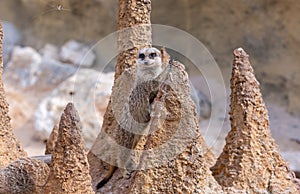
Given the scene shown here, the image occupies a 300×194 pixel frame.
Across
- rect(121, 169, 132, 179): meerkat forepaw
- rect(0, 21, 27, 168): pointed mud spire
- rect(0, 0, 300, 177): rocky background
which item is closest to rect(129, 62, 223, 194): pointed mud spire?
rect(121, 169, 132, 179): meerkat forepaw

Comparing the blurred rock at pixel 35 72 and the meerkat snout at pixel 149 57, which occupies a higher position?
the blurred rock at pixel 35 72

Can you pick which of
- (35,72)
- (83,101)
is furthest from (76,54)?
(83,101)

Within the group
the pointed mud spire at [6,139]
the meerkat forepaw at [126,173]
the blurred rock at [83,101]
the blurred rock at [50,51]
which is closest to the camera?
the meerkat forepaw at [126,173]

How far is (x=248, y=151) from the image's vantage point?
4086 millimetres

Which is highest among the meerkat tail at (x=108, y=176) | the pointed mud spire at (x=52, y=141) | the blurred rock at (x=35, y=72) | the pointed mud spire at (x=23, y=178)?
the blurred rock at (x=35, y=72)

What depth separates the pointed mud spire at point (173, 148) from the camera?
365cm

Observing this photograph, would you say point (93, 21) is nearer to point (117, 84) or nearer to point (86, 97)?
point (86, 97)

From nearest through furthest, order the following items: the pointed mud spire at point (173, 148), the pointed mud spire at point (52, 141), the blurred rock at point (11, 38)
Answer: the pointed mud spire at point (173, 148)
the pointed mud spire at point (52, 141)
the blurred rock at point (11, 38)

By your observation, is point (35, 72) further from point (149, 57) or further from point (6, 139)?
point (149, 57)

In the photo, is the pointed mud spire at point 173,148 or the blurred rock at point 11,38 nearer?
the pointed mud spire at point 173,148

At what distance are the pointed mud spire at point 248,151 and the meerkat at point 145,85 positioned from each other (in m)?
0.50

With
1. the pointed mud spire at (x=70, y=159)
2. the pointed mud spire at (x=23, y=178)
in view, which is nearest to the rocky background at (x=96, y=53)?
the pointed mud spire at (x=23, y=178)

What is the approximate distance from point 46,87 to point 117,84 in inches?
286

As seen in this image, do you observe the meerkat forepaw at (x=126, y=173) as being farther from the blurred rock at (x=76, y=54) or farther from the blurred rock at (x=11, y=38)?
the blurred rock at (x=11, y=38)
